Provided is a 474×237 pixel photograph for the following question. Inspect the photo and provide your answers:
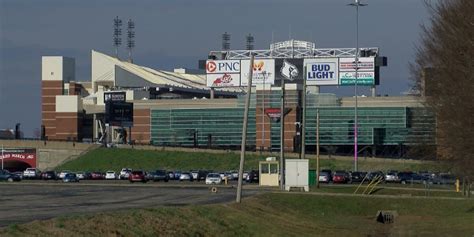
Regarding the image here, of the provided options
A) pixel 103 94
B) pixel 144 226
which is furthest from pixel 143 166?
pixel 144 226

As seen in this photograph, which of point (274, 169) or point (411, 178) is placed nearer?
point (274, 169)

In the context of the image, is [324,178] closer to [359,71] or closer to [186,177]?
A: [186,177]

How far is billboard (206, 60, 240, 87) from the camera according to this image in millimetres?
153750

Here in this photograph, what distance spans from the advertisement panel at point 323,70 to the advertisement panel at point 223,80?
36.9ft

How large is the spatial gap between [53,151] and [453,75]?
372 feet

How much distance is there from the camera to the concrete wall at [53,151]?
157m

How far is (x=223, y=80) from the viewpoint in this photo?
511ft

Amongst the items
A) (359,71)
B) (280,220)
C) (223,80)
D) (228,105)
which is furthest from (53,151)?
(280,220)


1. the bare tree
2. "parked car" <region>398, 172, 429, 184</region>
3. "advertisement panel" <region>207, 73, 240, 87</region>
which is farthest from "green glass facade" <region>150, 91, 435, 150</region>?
the bare tree

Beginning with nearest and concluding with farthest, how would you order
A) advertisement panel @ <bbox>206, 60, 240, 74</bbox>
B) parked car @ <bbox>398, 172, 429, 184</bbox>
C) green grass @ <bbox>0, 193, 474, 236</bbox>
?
green grass @ <bbox>0, 193, 474, 236</bbox>, parked car @ <bbox>398, 172, 429, 184</bbox>, advertisement panel @ <bbox>206, 60, 240, 74</bbox>

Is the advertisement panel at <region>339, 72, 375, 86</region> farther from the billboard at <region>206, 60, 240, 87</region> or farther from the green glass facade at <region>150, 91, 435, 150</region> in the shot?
the billboard at <region>206, 60, 240, 87</region>

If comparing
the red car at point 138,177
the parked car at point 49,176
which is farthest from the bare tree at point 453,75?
the parked car at point 49,176

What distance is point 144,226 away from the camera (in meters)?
34.6

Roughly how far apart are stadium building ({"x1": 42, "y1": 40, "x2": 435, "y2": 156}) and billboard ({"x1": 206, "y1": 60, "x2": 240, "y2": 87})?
148 millimetres
